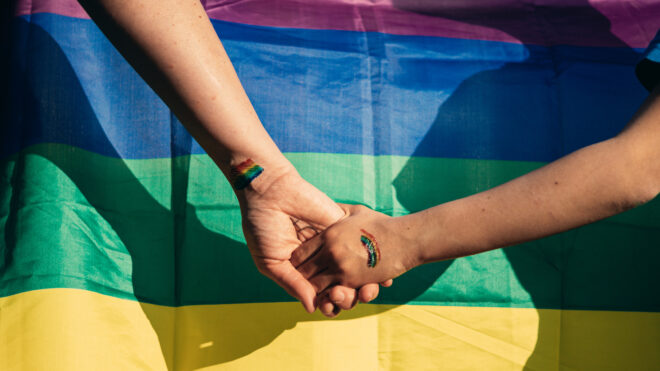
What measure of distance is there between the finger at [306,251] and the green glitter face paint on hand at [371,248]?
11 centimetres

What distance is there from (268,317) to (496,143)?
0.75 m

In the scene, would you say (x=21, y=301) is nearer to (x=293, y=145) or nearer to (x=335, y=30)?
(x=293, y=145)

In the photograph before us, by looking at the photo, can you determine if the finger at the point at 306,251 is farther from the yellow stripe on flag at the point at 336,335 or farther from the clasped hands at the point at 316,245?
the yellow stripe on flag at the point at 336,335

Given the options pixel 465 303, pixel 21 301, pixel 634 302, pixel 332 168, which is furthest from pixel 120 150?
pixel 634 302

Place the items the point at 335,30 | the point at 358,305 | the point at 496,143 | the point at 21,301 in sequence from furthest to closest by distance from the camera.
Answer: the point at 335,30
the point at 496,143
the point at 358,305
the point at 21,301

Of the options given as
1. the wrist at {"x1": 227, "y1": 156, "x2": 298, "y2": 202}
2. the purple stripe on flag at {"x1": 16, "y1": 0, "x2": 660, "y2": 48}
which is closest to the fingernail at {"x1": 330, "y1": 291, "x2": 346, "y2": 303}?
the wrist at {"x1": 227, "y1": 156, "x2": 298, "y2": 202}

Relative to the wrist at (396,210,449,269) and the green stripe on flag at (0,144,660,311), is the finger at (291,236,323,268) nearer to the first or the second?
the green stripe on flag at (0,144,660,311)

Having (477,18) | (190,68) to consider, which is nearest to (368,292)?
(190,68)

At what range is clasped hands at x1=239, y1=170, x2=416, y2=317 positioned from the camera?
45.9 inches

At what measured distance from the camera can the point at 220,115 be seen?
1.14 m

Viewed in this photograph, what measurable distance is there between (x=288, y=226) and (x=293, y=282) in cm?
15

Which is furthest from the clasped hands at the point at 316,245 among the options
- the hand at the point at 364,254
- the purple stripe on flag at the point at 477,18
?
the purple stripe on flag at the point at 477,18

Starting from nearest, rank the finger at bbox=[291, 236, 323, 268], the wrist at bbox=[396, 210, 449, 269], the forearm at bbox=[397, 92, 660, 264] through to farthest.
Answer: the forearm at bbox=[397, 92, 660, 264]
the wrist at bbox=[396, 210, 449, 269]
the finger at bbox=[291, 236, 323, 268]

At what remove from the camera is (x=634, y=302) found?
50.2 inches
